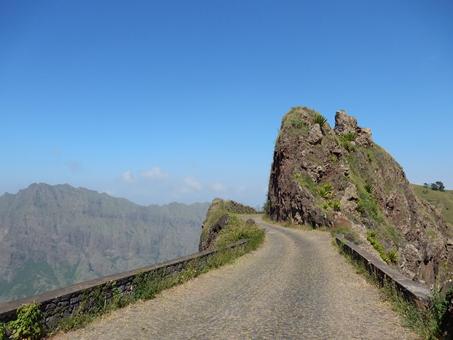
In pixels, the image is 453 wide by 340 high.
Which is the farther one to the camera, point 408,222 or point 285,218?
point 408,222

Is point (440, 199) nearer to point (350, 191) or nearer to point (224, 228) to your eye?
point (350, 191)

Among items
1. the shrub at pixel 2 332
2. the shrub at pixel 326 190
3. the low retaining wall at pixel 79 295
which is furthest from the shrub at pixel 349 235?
the shrub at pixel 2 332

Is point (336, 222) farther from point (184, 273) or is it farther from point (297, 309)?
point (297, 309)

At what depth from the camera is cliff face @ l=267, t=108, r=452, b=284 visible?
3675cm

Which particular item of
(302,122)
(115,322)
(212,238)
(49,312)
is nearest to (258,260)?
(115,322)

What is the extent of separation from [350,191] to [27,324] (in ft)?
112

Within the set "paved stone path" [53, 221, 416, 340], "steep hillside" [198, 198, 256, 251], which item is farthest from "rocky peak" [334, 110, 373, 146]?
"paved stone path" [53, 221, 416, 340]

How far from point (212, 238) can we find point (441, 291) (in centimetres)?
2823

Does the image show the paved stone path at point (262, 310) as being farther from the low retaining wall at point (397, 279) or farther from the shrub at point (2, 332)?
the shrub at point (2, 332)

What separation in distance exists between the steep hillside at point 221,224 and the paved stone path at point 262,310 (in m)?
10.6

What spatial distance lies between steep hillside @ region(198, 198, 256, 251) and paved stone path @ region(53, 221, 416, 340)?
34.9 feet

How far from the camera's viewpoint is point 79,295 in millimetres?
10117

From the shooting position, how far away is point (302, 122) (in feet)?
147

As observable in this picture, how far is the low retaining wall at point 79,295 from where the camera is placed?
877 cm
